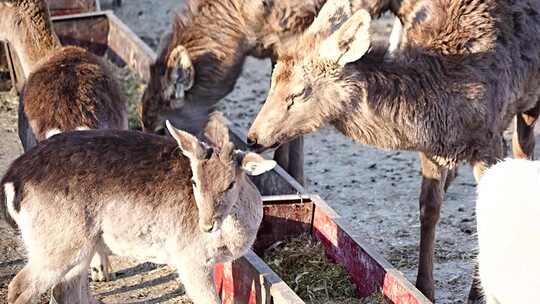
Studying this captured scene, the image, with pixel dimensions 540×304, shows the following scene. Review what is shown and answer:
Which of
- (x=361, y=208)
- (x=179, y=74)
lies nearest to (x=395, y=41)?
(x=179, y=74)

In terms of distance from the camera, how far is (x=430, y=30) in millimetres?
7219

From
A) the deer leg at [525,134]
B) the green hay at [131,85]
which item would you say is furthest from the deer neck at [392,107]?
the green hay at [131,85]

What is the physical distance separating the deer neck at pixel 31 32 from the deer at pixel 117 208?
242 centimetres

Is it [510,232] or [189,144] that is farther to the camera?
[189,144]

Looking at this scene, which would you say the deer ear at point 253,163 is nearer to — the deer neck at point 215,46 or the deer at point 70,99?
the deer at point 70,99

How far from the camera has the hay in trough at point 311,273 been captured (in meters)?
7.18

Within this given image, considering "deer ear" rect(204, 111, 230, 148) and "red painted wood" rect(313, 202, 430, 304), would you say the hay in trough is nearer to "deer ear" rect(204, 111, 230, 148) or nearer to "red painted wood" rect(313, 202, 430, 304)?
"red painted wood" rect(313, 202, 430, 304)

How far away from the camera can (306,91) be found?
683 centimetres

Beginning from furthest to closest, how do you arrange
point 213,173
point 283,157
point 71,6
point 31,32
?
point 71,6
point 283,157
point 31,32
point 213,173

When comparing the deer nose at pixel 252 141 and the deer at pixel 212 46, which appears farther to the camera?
the deer at pixel 212 46

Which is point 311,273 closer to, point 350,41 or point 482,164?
point 482,164

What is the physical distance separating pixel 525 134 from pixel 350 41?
2.22 meters

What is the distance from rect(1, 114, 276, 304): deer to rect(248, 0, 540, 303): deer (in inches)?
26.4

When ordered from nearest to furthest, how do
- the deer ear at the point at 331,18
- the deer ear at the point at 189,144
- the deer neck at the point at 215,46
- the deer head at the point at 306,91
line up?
the deer ear at the point at 189,144, the deer head at the point at 306,91, the deer ear at the point at 331,18, the deer neck at the point at 215,46
